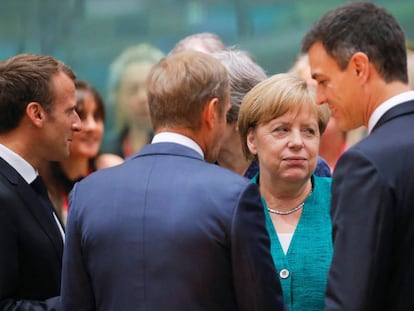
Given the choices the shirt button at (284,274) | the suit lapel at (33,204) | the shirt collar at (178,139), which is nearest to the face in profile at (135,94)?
the suit lapel at (33,204)

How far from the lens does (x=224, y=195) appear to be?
317 cm

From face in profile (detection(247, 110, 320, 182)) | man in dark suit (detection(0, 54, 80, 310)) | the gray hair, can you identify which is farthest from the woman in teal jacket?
man in dark suit (detection(0, 54, 80, 310))

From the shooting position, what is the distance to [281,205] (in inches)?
156

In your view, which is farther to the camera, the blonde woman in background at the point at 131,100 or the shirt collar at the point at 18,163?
the blonde woman in background at the point at 131,100

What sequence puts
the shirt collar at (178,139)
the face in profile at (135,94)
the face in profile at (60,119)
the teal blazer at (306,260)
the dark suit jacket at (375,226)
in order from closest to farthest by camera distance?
the dark suit jacket at (375,226)
the shirt collar at (178,139)
the teal blazer at (306,260)
the face in profile at (60,119)
the face in profile at (135,94)

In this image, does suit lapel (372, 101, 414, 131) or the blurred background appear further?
the blurred background

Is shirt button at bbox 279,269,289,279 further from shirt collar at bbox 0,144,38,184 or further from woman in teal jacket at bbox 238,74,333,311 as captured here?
shirt collar at bbox 0,144,38,184

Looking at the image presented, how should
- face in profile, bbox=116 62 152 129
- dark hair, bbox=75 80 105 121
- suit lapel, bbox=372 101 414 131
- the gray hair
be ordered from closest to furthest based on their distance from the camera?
suit lapel, bbox=372 101 414 131 → the gray hair → dark hair, bbox=75 80 105 121 → face in profile, bbox=116 62 152 129

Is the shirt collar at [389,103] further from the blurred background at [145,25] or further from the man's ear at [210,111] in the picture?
the blurred background at [145,25]

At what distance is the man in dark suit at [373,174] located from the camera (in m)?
2.97

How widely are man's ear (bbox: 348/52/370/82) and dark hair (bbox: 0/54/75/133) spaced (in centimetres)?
126

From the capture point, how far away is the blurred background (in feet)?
23.8

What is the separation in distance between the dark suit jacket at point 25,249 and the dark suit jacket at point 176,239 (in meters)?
0.39

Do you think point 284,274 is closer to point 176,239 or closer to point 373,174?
point 176,239
